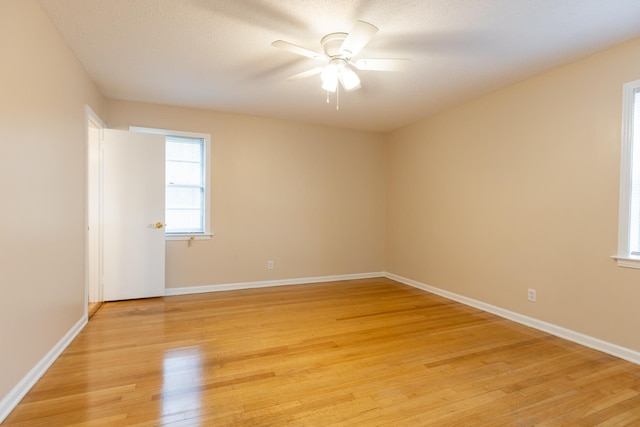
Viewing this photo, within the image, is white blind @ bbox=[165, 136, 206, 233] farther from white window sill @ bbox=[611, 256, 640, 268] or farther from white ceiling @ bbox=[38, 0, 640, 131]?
white window sill @ bbox=[611, 256, 640, 268]

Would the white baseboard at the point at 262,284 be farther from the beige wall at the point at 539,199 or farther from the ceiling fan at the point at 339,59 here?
the ceiling fan at the point at 339,59

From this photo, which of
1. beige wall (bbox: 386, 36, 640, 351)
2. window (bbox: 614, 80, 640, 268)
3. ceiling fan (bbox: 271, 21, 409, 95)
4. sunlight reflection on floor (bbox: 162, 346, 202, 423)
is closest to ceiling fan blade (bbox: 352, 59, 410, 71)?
ceiling fan (bbox: 271, 21, 409, 95)

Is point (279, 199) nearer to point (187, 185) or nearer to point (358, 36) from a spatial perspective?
point (187, 185)

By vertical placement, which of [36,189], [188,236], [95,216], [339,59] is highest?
[339,59]

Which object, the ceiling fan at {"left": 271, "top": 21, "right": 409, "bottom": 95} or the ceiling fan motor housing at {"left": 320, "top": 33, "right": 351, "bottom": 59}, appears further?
the ceiling fan motor housing at {"left": 320, "top": 33, "right": 351, "bottom": 59}

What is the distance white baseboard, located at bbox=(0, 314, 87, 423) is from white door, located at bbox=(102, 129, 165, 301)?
1.09 metres

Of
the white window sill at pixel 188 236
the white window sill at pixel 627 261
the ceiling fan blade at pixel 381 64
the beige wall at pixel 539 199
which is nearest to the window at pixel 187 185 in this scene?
the white window sill at pixel 188 236

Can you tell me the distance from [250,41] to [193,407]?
104 inches

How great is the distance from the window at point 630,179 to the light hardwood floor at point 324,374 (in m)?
0.87

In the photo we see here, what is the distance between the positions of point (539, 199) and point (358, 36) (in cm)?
240

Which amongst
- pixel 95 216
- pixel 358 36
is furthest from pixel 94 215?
pixel 358 36

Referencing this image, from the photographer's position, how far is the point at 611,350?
8.33 ft

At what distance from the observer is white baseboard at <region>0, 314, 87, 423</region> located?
1.72 m

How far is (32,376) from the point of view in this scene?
2004 millimetres
